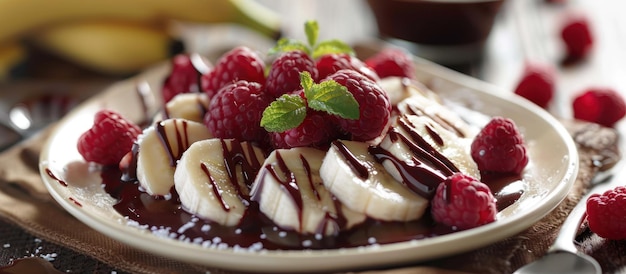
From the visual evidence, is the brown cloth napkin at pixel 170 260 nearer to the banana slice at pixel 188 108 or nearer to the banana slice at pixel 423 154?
the banana slice at pixel 423 154

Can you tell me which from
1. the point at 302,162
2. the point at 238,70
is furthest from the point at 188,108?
the point at 302,162

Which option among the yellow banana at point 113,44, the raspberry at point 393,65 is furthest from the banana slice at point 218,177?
the yellow banana at point 113,44

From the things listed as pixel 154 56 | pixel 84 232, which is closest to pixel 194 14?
pixel 154 56

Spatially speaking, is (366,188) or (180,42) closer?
(366,188)

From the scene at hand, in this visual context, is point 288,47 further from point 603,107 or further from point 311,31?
point 603,107

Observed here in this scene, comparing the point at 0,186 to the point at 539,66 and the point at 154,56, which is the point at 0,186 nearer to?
the point at 154,56

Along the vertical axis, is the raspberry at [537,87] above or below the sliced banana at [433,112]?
below

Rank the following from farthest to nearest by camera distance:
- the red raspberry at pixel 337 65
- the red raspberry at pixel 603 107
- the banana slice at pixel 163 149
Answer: the red raspberry at pixel 603 107, the red raspberry at pixel 337 65, the banana slice at pixel 163 149
